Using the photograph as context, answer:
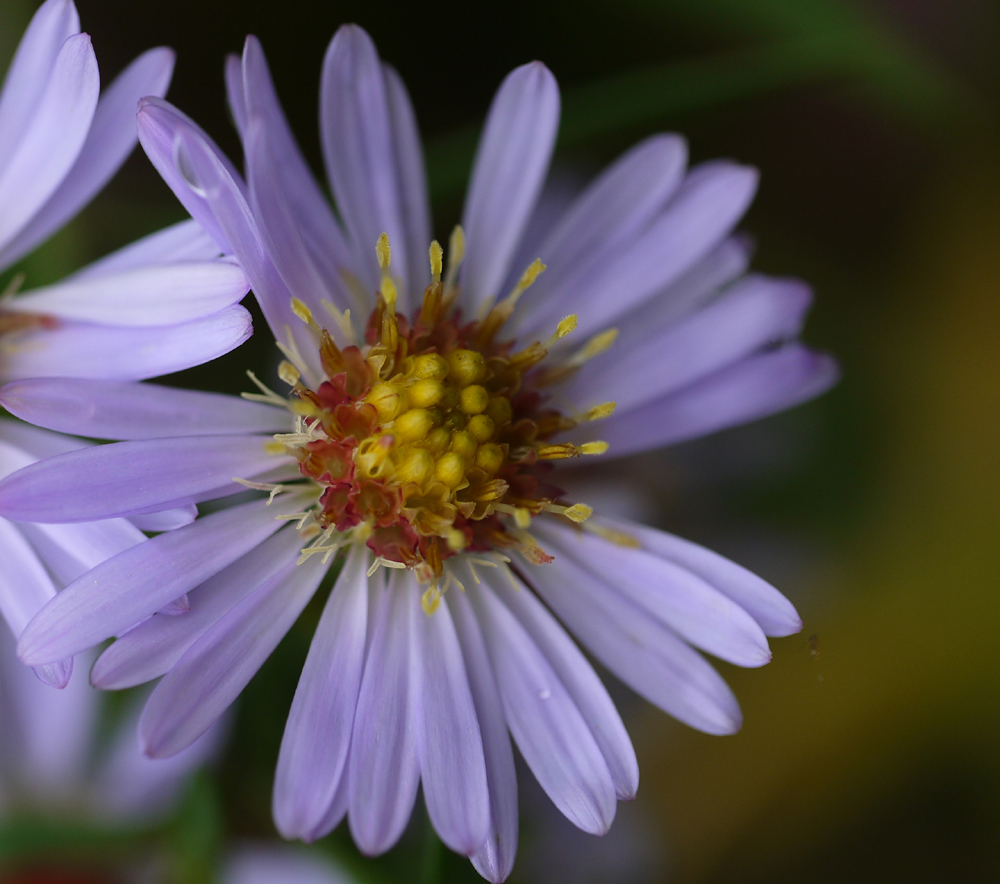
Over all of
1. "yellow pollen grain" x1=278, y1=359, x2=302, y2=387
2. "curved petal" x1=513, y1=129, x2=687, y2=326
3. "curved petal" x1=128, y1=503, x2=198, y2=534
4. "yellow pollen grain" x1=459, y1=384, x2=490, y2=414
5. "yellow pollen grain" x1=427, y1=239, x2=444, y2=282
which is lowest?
"curved petal" x1=128, y1=503, x2=198, y2=534

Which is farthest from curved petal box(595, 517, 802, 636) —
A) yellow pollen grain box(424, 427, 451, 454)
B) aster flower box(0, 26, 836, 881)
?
yellow pollen grain box(424, 427, 451, 454)

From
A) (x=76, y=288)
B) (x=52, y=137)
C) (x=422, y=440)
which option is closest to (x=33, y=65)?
(x=52, y=137)

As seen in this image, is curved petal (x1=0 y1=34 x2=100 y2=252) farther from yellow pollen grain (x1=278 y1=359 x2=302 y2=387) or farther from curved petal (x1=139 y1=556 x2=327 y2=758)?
curved petal (x1=139 y1=556 x2=327 y2=758)

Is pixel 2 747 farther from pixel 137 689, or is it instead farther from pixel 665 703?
pixel 665 703

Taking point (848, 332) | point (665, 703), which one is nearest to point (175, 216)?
point (665, 703)

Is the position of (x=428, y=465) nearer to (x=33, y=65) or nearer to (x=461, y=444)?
(x=461, y=444)

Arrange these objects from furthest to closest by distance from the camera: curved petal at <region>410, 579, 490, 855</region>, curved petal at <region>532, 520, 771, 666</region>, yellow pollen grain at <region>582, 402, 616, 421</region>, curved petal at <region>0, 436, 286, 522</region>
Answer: yellow pollen grain at <region>582, 402, 616, 421</region> → curved petal at <region>532, 520, 771, 666</region> → curved petal at <region>410, 579, 490, 855</region> → curved petal at <region>0, 436, 286, 522</region>
